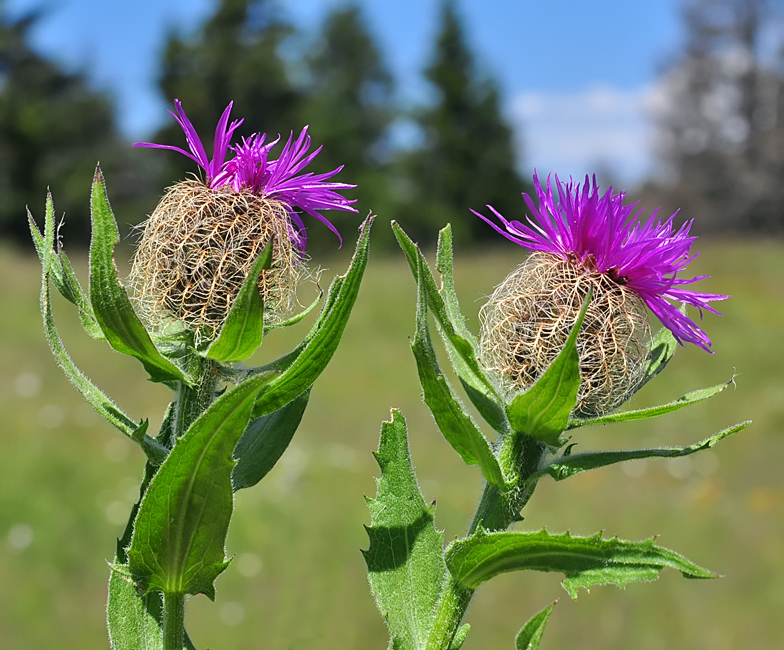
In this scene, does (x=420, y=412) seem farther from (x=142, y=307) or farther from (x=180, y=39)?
(x=180, y=39)

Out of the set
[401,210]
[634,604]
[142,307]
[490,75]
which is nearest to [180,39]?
[401,210]

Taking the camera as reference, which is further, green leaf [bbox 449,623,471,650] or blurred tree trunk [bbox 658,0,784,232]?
blurred tree trunk [bbox 658,0,784,232]

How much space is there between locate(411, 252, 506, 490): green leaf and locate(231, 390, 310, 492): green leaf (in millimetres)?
341

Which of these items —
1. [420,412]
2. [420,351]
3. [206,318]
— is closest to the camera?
[420,351]

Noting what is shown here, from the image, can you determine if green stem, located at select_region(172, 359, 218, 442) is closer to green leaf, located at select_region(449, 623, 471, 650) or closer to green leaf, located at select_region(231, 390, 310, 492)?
green leaf, located at select_region(231, 390, 310, 492)

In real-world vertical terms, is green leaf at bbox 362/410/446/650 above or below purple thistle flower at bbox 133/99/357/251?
below

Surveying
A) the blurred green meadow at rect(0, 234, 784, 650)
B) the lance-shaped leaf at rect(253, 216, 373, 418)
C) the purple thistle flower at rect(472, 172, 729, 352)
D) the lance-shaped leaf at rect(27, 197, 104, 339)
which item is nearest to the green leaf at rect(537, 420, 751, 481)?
the purple thistle flower at rect(472, 172, 729, 352)

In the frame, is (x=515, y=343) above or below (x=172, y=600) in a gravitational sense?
above

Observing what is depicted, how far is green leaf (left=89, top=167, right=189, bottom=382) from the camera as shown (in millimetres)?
1580

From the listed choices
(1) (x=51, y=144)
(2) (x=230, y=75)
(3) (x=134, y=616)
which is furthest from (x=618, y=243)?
(1) (x=51, y=144)

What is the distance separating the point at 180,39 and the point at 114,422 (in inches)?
1559

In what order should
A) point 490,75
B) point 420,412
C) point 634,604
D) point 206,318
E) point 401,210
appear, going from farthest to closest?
point 490,75 < point 401,210 < point 420,412 < point 634,604 < point 206,318

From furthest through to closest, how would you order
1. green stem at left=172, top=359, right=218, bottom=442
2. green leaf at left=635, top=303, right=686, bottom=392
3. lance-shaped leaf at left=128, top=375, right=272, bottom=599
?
1. green leaf at left=635, top=303, right=686, bottom=392
2. green stem at left=172, top=359, right=218, bottom=442
3. lance-shaped leaf at left=128, top=375, right=272, bottom=599

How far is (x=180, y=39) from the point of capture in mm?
37750
